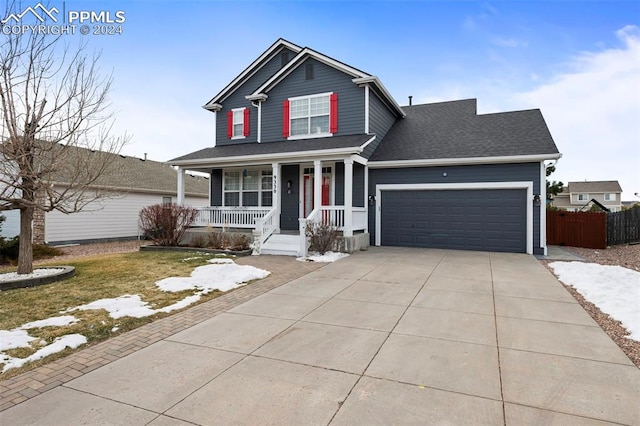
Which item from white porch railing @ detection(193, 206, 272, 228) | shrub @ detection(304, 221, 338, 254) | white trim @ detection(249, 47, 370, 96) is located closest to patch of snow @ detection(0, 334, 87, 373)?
shrub @ detection(304, 221, 338, 254)

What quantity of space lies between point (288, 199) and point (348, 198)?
351cm

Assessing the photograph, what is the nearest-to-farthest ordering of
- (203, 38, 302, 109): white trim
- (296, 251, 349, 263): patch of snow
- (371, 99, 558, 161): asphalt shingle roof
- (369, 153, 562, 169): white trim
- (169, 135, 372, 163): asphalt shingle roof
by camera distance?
(296, 251, 349, 263): patch of snow
(369, 153, 562, 169): white trim
(371, 99, 558, 161): asphalt shingle roof
(169, 135, 372, 163): asphalt shingle roof
(203, 38, 302, 109): white trim

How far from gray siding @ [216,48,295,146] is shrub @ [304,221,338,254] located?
6170 mm

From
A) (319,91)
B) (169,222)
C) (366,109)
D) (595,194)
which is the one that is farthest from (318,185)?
(595,194)

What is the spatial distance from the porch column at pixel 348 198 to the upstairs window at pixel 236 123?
6.14 metres

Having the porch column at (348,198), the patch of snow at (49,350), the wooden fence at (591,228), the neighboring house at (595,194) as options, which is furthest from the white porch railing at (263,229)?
the neighboring house at (595,194)

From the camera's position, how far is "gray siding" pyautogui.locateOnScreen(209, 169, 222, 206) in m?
15.0

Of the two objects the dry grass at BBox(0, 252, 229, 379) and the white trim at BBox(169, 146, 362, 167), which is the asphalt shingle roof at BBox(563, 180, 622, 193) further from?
the dry grass at BBox(0, 252, 229, 379)

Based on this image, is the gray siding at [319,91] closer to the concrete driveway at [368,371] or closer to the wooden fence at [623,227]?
the concrete driveway at [368,371]

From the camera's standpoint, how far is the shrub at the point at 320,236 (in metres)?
10.3

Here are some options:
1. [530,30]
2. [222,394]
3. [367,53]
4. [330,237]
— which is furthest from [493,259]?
[367,53]

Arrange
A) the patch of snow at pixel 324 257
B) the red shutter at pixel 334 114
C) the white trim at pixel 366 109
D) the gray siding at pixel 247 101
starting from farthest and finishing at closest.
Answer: the gray siding at pixel 247 101
the red shutter at pixel 334 114
the white trim at pixel 366 109
the patch of snow at pixel 324 257

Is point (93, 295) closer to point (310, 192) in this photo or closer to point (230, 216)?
point (230, 216)

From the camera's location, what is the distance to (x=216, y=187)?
1508 centimetres
